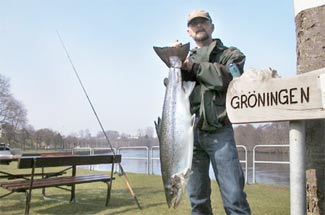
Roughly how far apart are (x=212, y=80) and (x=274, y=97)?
428mm

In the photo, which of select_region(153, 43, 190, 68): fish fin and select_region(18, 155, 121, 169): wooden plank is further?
select_region(18, 155, 121, 169): wooden plank

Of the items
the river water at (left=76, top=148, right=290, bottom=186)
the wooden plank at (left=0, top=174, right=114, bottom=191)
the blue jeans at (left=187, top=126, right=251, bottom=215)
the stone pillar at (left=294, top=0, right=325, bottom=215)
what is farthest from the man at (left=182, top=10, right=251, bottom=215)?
the river water at (left=76, top=148, right=290, bottom=186)

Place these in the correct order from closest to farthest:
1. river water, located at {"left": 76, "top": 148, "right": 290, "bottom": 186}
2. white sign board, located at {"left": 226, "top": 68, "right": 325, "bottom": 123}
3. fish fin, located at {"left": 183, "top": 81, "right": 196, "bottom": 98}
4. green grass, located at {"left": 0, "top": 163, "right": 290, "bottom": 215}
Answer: white sign board, located at {"left": 226, "top": 68, "right": 325, "bottom": 123}, fish fin, located at {"left": 183, "top": 81, "right": 196, "bottom": 98}, green grass, located at {"left": 0, "top": 163, "right": 290, "bottom": 215}, river water, located at {"left": 76, "top": 148, "right": 290, "bottom": 186}

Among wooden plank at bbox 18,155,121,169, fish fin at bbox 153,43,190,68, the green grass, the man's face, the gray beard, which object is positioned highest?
the man's face

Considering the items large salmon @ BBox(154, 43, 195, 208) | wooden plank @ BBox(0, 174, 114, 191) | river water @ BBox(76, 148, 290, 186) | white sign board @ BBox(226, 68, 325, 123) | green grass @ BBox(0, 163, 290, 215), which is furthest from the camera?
river water @ BBox(76, 148, 290, 186)

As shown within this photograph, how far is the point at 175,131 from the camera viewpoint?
2.04 metres

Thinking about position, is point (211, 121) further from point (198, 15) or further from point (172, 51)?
point (198, 15)

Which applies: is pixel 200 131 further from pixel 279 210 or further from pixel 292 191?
pixel 279 210

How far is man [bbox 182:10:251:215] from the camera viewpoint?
7.47ft

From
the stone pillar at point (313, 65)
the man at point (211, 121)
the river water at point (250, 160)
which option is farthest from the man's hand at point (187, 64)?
the river water at point (250, 160)

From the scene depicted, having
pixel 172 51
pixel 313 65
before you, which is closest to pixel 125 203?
pixel 313 65

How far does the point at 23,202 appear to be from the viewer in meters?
6.26

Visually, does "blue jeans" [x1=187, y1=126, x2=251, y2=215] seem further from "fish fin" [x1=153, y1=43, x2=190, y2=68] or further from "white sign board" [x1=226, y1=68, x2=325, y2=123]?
"fish fin" [x1=153, y1=43, x2=190, y2=68]

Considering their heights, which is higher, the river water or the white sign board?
the white sign board
